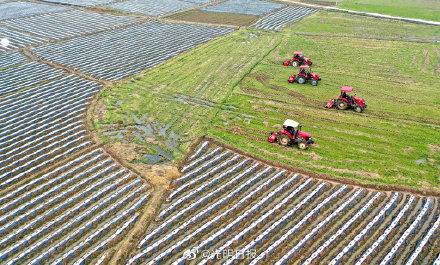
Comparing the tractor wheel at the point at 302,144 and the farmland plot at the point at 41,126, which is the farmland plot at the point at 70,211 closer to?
the farmland plot at the point at 41,126

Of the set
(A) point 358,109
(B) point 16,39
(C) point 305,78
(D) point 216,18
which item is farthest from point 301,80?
(B) point 16,39

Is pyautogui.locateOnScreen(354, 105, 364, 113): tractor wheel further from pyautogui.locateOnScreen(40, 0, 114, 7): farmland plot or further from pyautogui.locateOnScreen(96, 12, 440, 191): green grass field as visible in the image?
pyautogui.locateOnScreen(40, 0, 114, 7): farmland plot

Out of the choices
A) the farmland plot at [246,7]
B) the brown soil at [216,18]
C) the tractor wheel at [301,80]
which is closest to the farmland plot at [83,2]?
the brown soil at [216,18]

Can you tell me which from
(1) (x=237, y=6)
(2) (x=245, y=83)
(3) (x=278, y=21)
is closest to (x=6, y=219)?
(2) (x=245, y=83)

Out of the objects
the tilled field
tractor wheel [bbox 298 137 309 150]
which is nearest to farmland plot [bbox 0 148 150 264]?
the tilled field

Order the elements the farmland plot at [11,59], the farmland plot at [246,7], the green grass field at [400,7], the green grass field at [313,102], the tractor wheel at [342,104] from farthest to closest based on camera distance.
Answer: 1. the farmland plot at [246,7]
2. the green grass field at [400,7]
3. the farmland plot at [11,59]
4. the tractor wheel at [342,104]
5. the green grass field at [313,102]

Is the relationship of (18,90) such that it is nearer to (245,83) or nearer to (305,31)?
(245,83)

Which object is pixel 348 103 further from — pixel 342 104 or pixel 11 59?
pixel 11 59
